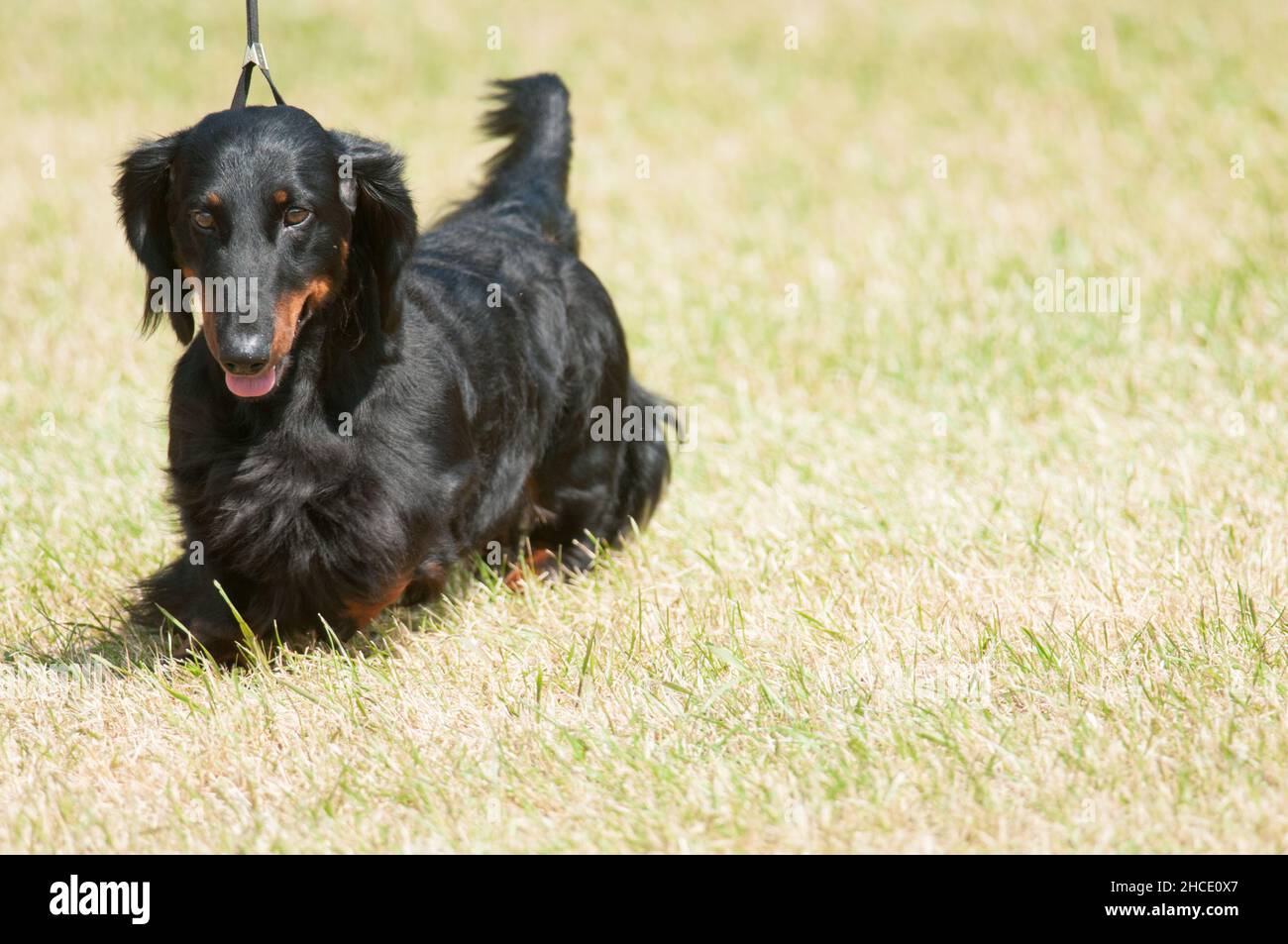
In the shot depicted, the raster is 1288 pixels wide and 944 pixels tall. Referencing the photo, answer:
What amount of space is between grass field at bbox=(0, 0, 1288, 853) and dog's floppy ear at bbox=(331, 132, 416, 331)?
0.94 m

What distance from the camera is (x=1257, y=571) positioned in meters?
4.13

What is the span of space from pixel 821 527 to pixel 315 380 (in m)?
1.79

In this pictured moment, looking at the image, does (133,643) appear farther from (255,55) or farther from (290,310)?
(255,55)

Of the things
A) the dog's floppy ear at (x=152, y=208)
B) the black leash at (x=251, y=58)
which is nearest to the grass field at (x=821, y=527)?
the dog's floppy ear at (x=152, y=208)

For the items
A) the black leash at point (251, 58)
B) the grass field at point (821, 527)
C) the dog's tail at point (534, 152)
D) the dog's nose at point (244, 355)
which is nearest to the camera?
the grass field at point (821, 527)

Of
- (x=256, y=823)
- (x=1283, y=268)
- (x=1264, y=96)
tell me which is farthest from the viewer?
(x=1264, y=96)

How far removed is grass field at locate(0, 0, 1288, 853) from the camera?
3.07 metres

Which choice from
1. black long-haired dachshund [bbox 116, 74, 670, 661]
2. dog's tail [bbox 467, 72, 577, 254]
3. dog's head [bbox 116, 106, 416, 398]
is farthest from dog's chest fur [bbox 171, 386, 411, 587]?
dog's tail [bbox 467, 72, 577, 254]

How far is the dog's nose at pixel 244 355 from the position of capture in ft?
10.6

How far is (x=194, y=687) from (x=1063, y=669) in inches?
85.2

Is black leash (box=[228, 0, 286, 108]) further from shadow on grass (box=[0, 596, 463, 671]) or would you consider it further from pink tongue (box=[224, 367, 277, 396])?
shadow on grass (box=[0, 596, 463, 671])

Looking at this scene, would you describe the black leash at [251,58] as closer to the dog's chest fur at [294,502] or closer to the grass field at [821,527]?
the dog's chest fur at [294,502]
